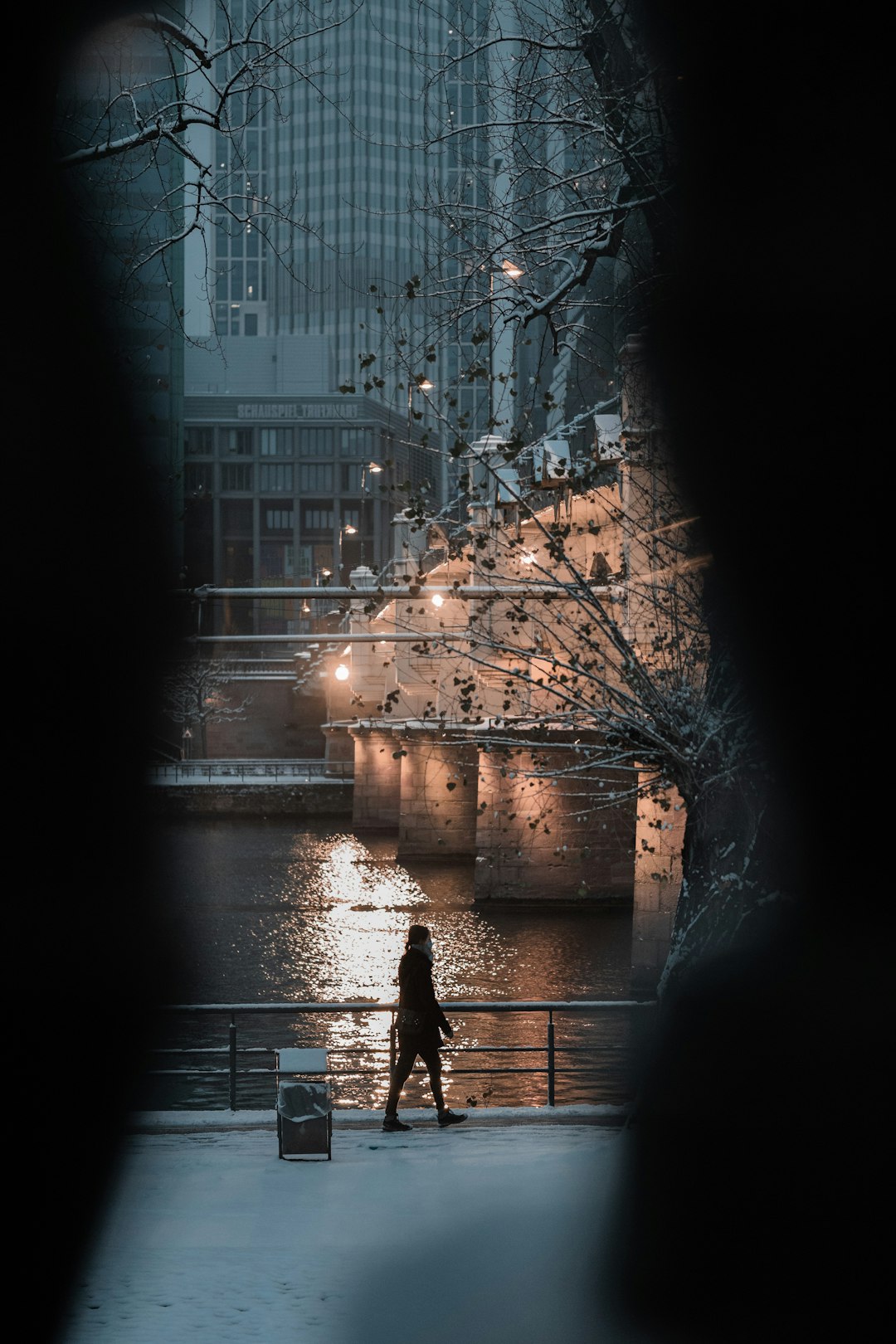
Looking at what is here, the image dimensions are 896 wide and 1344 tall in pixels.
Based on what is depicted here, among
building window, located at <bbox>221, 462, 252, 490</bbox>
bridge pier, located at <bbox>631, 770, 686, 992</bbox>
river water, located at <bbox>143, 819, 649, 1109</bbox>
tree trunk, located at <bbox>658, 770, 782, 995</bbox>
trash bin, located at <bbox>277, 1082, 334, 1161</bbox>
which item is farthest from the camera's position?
building window, located at <bbox>221, 462, 252, 490</bbox>

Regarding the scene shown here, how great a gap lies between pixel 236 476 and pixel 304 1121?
343ft

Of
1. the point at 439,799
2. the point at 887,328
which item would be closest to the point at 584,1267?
the point at 887,328

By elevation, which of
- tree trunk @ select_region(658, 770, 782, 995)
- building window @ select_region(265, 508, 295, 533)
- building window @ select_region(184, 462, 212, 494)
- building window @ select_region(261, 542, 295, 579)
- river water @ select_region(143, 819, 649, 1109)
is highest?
building window @ select_region(184, 462, 212, 494)

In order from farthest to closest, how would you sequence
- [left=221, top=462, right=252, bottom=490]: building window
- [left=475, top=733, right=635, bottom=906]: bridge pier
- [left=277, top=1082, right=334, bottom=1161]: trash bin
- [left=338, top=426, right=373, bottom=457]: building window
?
[left=338, top=426, right=373, bottom=457]: building window, [left=221, top=462, right=252, bottom=490]: building window, [left=475, top=733, right=635, bottom=906]: bridge pier, [left=277, top=1082, right=334, bottom=1161]: trash bin

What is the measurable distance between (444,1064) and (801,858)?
35.7 feet

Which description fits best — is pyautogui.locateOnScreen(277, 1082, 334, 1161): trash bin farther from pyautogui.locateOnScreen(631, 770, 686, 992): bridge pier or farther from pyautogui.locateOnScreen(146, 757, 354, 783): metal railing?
pyautogui.locateOnScreen(146, 757, 354, 783): metal railing

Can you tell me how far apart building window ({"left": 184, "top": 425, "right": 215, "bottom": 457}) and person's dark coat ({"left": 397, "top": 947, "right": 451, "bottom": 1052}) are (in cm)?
10120

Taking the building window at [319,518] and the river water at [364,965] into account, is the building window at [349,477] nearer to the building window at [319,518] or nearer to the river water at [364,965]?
the building window at [319,518]

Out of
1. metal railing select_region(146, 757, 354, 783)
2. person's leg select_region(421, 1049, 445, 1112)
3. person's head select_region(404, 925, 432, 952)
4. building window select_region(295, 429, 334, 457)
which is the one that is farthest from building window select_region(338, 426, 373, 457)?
person's leg select_region(421, 1049, 445, 1112)

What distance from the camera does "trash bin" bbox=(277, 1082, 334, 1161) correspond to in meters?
10.5

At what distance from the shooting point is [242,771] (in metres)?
70.2

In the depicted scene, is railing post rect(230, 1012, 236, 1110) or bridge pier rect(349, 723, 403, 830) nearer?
railing post rect(230, 1012, 236, 1110)

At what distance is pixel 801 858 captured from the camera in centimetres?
892

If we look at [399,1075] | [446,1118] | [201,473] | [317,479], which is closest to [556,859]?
[446,1118]
